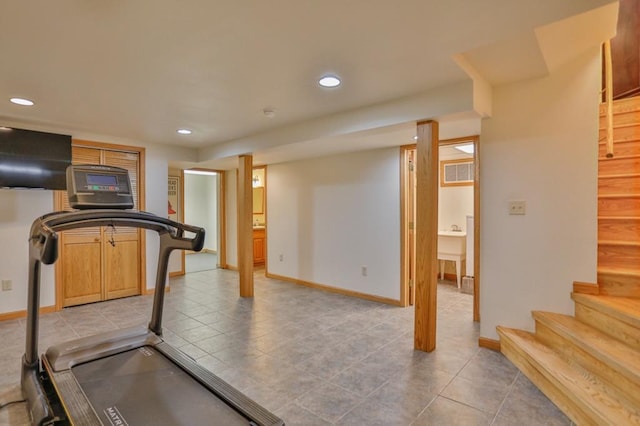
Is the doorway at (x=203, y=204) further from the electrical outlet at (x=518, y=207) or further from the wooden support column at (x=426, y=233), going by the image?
the electrical outlet at (x=518, y=207)

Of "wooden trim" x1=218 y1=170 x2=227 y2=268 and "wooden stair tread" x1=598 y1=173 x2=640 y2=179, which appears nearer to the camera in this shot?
"wooden stair tread" x1=598 y1=173 x2=640 y2=179

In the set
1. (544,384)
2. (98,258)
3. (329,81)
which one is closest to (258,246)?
(98,258)

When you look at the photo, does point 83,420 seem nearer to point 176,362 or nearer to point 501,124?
point 176,362

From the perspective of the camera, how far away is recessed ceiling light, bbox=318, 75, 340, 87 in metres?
2.47

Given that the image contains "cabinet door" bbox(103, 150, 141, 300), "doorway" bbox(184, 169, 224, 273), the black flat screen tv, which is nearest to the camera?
the black flat screen tv

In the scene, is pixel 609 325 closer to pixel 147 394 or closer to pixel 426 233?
pixel 426 233

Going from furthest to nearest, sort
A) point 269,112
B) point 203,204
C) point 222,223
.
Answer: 1. point 203,204
2. point 222,223
3. point 269,112

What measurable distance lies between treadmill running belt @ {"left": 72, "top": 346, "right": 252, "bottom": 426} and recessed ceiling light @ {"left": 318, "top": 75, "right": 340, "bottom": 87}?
7.27ft

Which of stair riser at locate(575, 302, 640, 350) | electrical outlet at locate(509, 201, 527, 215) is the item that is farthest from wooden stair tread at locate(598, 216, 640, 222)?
stair riser at locate(575, 302, 640, 350)

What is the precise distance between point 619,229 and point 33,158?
581cm

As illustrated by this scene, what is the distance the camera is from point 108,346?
241cm

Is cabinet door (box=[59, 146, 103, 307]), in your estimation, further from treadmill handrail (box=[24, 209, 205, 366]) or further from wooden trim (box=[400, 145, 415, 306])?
wooden trim (box=[400, 145, 415, 306])

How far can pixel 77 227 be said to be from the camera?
1.99 meters

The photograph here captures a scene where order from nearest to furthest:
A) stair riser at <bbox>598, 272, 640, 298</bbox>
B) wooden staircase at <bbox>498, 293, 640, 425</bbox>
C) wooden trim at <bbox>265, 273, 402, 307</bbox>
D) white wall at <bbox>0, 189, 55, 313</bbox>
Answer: wooden staircase at <bbox>498, 293, 640, 425</bbox> < stair riser at <bbox>598, 272, 640, 298</bbox> < white wall at <bbox>0, 189, 55, 313</bbox> < wooden trim at <bbox>265, 273, 402, 307</bbox>
